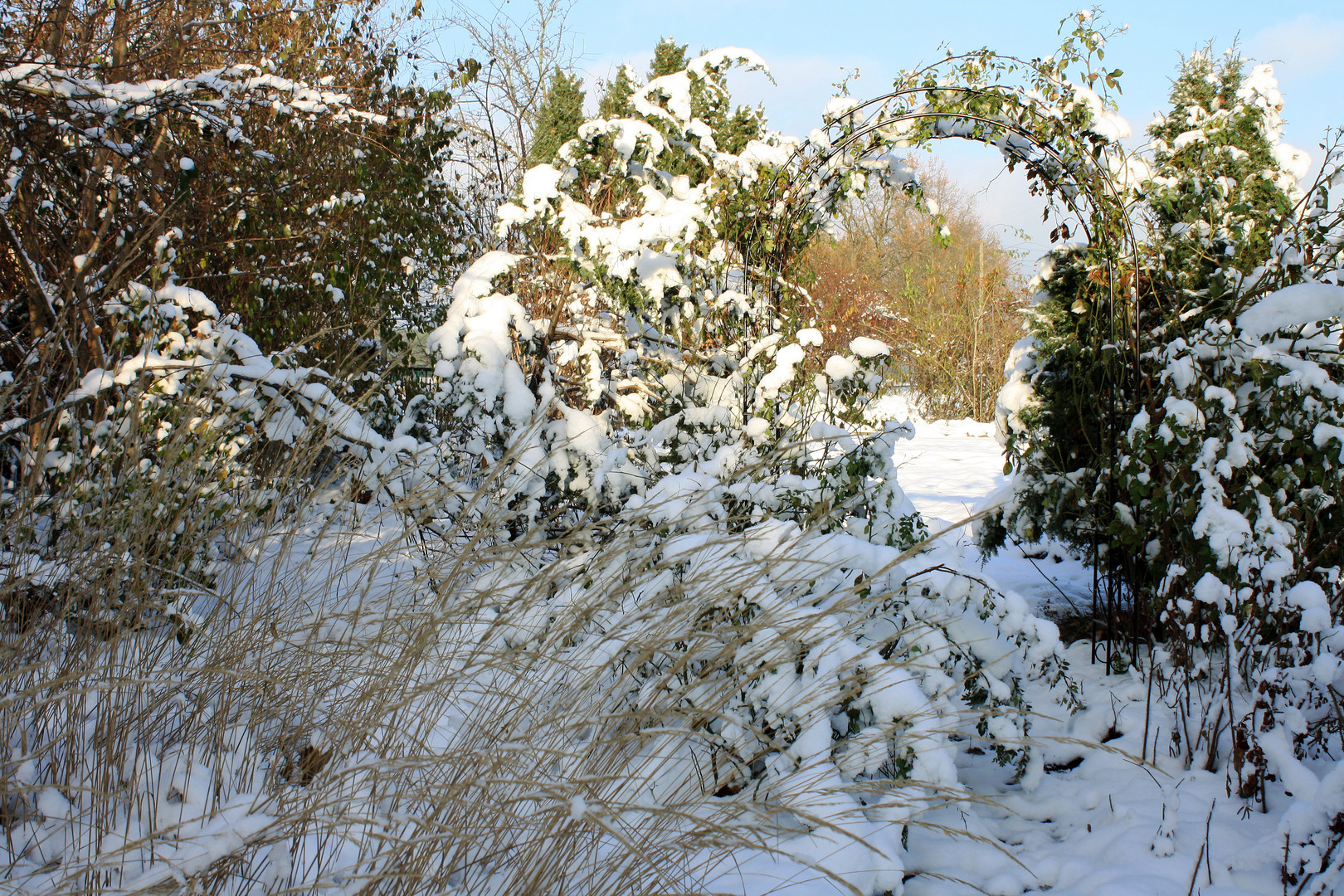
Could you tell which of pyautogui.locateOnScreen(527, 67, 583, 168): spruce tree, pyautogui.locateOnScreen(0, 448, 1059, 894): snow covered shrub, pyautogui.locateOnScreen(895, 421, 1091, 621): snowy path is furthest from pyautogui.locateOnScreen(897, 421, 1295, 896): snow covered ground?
pyautogui.locateOnScreen(527, 67, 583, 168): spruce tree

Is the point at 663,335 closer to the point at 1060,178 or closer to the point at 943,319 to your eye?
the point at 1060,178

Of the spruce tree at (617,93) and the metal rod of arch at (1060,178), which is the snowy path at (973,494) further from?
the spruce tree at (617,93)

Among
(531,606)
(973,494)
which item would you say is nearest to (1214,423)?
(531,606)

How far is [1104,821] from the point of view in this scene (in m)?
2.09

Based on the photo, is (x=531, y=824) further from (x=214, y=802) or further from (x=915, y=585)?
(x=915, y=585)

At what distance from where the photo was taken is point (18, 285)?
3.78 metres

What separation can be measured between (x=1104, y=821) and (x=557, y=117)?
12131mm

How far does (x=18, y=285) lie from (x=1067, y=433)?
189 inches

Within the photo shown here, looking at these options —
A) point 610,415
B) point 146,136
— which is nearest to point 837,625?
point 610,415

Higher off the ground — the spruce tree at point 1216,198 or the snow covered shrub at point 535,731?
the spruce tree at point 1216,198

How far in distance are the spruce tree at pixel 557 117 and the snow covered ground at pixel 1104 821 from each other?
35.1 ft

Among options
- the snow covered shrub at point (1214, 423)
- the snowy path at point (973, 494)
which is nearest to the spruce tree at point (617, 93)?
the snowy path at point (973, 494)

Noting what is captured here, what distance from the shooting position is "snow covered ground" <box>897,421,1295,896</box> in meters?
1.81

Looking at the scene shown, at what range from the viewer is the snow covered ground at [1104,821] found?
181cm
